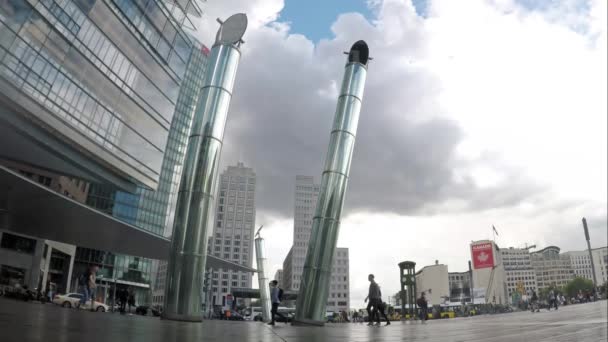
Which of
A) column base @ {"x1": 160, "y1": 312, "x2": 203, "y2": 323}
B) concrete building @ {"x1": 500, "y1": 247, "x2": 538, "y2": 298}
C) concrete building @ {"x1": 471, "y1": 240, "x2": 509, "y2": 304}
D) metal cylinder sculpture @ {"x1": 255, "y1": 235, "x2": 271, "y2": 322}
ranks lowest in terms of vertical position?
column base @ {"x1": 160, "y1": 312, "x2": 203, "y2": 323}

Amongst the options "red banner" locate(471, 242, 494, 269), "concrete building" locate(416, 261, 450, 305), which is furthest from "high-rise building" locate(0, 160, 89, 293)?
"red banner" locate(471, 242, 494, 269)

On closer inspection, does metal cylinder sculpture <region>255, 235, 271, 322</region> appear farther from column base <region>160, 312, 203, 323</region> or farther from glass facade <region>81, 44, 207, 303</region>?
glass facade <region>81, 44, 207, 303</region>

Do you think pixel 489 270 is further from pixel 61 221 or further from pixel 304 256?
pixel 61 221

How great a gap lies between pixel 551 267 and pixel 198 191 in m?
206

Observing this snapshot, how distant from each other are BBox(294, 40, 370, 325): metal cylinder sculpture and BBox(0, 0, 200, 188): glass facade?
A: 530 inches

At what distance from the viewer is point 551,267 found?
185 metres

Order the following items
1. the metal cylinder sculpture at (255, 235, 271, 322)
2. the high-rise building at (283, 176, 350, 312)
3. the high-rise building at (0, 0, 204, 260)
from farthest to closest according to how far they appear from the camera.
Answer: the high-rise building at (283, 176, 350, 312) → the metal cylinder sculpture at (255, 235, 271, 322) → the high-rise building at (0, 0, 204, 260)

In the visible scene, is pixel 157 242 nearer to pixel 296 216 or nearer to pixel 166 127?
pixel 166 127

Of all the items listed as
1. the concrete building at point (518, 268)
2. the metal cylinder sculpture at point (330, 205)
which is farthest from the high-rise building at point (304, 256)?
the metal cylinder sculpture at point (330, 205)

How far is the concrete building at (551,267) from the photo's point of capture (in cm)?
18200

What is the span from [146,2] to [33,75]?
1208 cm

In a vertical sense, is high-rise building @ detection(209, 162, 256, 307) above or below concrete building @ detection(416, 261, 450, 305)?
above

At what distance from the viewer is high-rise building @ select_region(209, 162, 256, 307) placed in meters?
153

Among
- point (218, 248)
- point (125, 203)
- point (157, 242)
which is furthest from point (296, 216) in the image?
point (157, 242)
